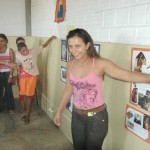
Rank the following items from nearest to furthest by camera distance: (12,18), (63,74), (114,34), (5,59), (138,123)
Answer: (138,123), (114,34), (63,74), (5,59), (12,18)

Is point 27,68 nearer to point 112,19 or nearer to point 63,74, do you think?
point 63,74

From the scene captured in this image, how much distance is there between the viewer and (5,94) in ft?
13.7

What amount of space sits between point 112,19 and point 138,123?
37.6 inches

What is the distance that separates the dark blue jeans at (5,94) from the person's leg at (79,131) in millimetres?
2506

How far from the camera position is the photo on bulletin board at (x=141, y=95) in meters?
1.72

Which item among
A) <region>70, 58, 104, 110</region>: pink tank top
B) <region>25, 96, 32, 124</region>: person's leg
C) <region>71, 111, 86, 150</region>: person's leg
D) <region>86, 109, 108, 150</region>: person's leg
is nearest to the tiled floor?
<region>25, 96, 32, 124</region>: person's leg

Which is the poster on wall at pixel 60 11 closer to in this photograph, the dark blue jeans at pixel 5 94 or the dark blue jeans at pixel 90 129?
the dark blue jeans at pixel 5 94

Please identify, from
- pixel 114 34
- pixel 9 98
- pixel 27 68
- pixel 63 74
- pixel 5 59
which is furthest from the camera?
pixel 9 98

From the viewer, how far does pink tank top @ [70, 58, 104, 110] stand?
1.69 meters

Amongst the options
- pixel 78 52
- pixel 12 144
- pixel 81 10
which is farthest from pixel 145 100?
pixel 12 144

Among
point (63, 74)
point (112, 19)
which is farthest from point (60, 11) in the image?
point (112, 19)

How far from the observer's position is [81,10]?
264cm

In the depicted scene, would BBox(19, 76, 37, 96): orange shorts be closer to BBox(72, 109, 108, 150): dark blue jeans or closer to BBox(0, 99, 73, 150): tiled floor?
BBox(0, 99, 73, 150): tiled floor

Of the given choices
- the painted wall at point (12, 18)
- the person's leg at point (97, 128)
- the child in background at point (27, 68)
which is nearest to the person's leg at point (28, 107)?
the child in background at point (27, 68)
